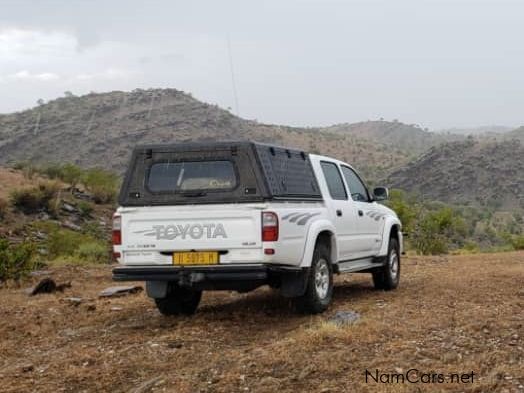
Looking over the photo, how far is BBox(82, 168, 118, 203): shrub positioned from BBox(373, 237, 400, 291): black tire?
18.9 meters

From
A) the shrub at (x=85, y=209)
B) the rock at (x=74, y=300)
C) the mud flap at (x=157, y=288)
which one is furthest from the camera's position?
the shrub at (x=85, y=209)

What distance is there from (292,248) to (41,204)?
1902 cm

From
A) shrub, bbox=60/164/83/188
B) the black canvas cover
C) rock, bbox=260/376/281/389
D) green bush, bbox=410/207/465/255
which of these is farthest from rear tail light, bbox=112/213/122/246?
shrub, bbox=60/164/83/188

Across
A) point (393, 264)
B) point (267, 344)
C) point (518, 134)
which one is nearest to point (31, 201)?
point (393, 264)

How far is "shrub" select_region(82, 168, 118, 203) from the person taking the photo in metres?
28.2

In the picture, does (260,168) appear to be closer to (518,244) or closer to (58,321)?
(58,321)

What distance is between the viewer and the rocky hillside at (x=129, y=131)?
6031cm

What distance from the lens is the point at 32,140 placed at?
62438 mm

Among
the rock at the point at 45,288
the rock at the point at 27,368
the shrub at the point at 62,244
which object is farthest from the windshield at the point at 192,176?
the shrub at the point at 62,244

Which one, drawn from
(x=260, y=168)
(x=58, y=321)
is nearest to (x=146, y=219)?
(x=260, y=168)

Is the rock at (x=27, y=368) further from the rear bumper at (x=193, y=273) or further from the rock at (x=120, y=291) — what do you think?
the rock at (x=120, y=291)

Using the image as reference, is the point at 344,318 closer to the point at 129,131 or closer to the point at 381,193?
the point at 381,193

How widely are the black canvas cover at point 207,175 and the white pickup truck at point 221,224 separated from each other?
0.04 feet

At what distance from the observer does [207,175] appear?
7848 millimetres
